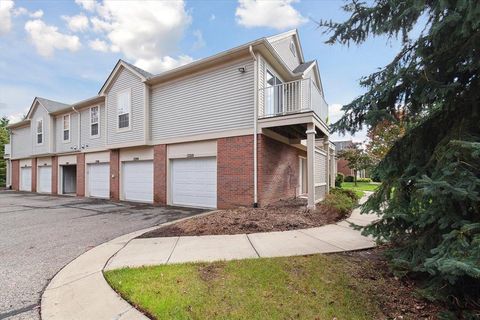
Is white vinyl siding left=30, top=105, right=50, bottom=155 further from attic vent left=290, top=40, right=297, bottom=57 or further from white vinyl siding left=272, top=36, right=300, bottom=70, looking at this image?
attic vent left=290, top=40, right=297, bottom=57

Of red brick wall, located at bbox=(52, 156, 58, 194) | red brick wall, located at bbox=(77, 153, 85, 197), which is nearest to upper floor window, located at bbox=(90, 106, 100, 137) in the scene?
red brick wall, located at bbox=(77, 153, 85, 197)

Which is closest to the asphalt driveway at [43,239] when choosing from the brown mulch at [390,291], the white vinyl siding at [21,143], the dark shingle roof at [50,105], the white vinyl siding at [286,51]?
the brown mulch at [390,291]

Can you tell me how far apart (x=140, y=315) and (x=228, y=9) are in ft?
38.4

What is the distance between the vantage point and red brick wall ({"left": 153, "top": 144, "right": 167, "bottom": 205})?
1241cm

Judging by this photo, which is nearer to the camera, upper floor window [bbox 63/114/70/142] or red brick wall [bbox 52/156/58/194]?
upper floor window [bbox 63/114/70/142]

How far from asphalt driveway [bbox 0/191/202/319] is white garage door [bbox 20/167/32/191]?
15097mm

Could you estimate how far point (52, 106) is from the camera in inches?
800

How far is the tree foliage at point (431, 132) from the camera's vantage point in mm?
2547

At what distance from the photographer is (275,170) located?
36.7 ft

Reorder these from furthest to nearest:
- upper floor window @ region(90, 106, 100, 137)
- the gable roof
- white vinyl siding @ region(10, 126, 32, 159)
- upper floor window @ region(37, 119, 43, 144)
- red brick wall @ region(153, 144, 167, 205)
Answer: white vinyl siding @ region(10, 126, 32, 159) < upper floor window @ region(37, 119, 43, 144) < upper floor window @ region(90, 106, 100, 137) < the gable roof < red brick wall @ region(153, 144, 167, 205)

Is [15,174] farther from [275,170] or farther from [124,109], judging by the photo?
[275,170]

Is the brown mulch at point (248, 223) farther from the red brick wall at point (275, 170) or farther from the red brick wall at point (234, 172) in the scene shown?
the red brick wall at point (275, 170)

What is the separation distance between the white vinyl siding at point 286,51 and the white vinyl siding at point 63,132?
14.1 metres

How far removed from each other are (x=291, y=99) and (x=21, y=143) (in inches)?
992
